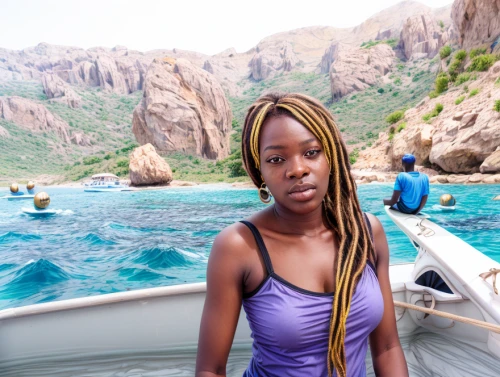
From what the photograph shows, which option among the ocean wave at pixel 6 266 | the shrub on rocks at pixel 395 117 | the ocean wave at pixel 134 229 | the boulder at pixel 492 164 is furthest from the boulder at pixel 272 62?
the ocean wave at pixel 6 266

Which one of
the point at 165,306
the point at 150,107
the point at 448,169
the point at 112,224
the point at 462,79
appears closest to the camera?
the point at 165,306

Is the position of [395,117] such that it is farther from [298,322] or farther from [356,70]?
[298,322]

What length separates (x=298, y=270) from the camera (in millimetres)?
643

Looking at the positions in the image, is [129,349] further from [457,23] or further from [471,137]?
[457,23]

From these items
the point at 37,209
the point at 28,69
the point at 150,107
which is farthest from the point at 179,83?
the point at 28,69

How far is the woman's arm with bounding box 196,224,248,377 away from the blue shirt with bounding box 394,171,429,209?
120 inches

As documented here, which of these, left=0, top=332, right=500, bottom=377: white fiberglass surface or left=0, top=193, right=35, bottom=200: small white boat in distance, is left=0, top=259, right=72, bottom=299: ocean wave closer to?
left=0, top=332, right=500, bottom=377: white fiberglass surface

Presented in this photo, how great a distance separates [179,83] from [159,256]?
2470cm

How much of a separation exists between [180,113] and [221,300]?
27.6m

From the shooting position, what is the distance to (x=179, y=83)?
93.7 ft

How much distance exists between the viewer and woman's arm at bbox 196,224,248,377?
1.99 ft

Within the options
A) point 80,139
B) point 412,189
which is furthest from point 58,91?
point 412,189

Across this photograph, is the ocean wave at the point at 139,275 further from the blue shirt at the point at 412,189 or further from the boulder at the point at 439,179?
the boulder at the point at 439,179

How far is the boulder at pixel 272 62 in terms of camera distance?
60.6 meters
